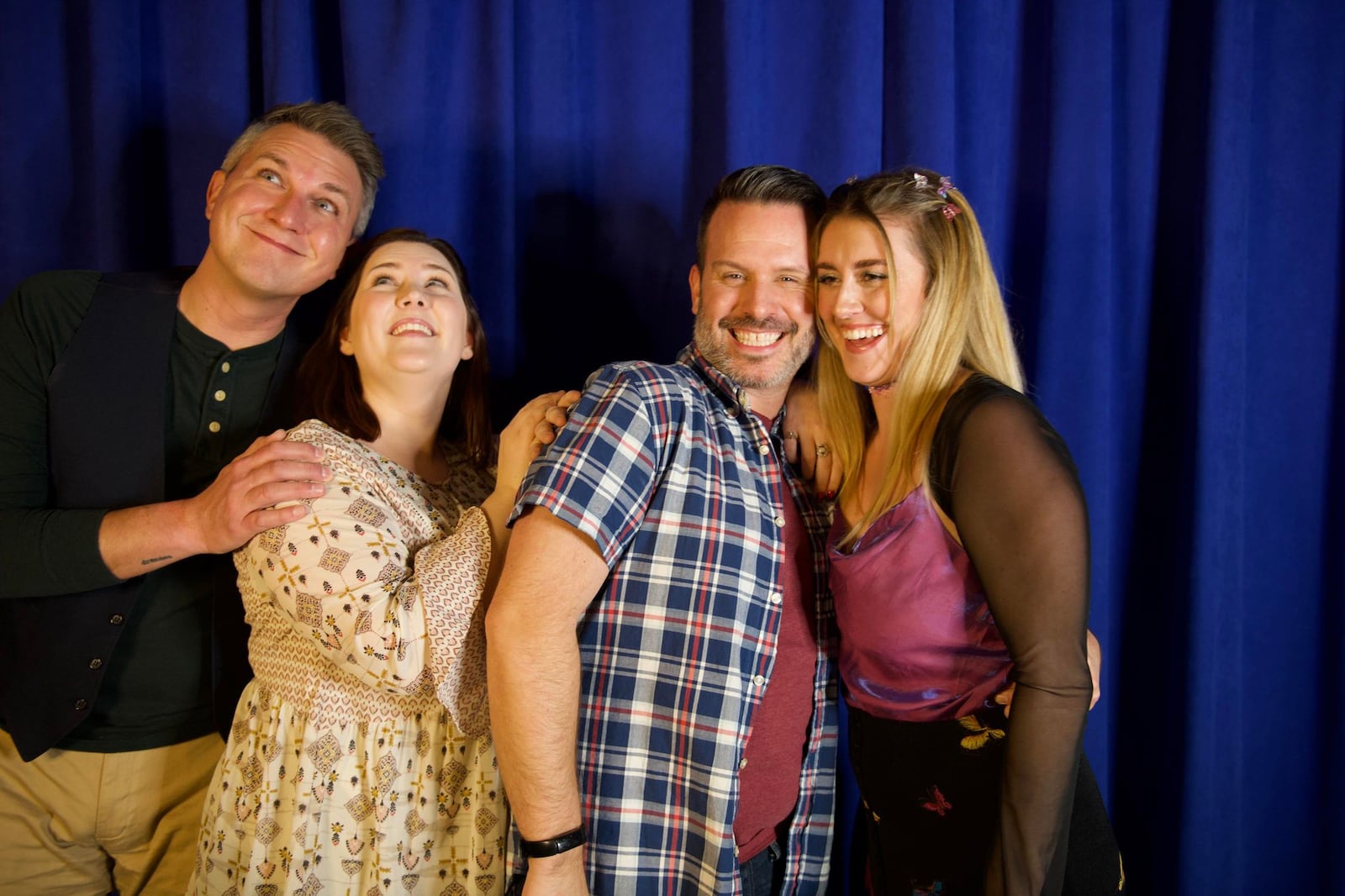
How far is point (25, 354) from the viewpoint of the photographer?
1480mm

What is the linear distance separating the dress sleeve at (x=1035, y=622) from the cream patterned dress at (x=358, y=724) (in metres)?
0.74

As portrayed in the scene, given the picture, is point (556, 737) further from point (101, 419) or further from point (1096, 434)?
point (1096, 434)

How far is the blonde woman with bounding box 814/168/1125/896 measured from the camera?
1059mm

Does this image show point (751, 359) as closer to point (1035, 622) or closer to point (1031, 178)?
point (1035, 622)

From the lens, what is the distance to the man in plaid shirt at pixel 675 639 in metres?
1.14

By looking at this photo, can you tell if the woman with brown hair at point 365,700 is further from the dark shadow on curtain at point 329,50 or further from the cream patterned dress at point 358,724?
the dark shadow on curtain at point 329,50

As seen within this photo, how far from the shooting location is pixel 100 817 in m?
1.54

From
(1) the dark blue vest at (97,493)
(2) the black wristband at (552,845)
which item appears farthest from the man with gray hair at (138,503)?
(2) the black wristband at (552,845)

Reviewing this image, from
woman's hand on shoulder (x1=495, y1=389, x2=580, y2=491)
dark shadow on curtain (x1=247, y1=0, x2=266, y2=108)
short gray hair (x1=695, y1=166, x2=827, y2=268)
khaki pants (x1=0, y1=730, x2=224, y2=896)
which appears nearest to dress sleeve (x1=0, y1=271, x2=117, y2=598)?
khaki pants (x1=0, y1=730, x2=224, y2=896)

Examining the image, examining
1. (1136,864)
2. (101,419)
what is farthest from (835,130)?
(1136,864)

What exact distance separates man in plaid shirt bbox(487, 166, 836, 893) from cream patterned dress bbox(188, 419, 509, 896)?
0.14 m

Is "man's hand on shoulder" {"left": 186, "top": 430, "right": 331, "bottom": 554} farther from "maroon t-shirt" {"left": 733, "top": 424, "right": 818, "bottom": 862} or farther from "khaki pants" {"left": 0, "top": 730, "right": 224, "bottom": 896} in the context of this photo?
"maroon t-shirt" {"left": 733, "top": 424, "right": 818, "bottom": 862}

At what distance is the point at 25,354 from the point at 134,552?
43 cm

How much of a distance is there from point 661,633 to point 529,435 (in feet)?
1.25
